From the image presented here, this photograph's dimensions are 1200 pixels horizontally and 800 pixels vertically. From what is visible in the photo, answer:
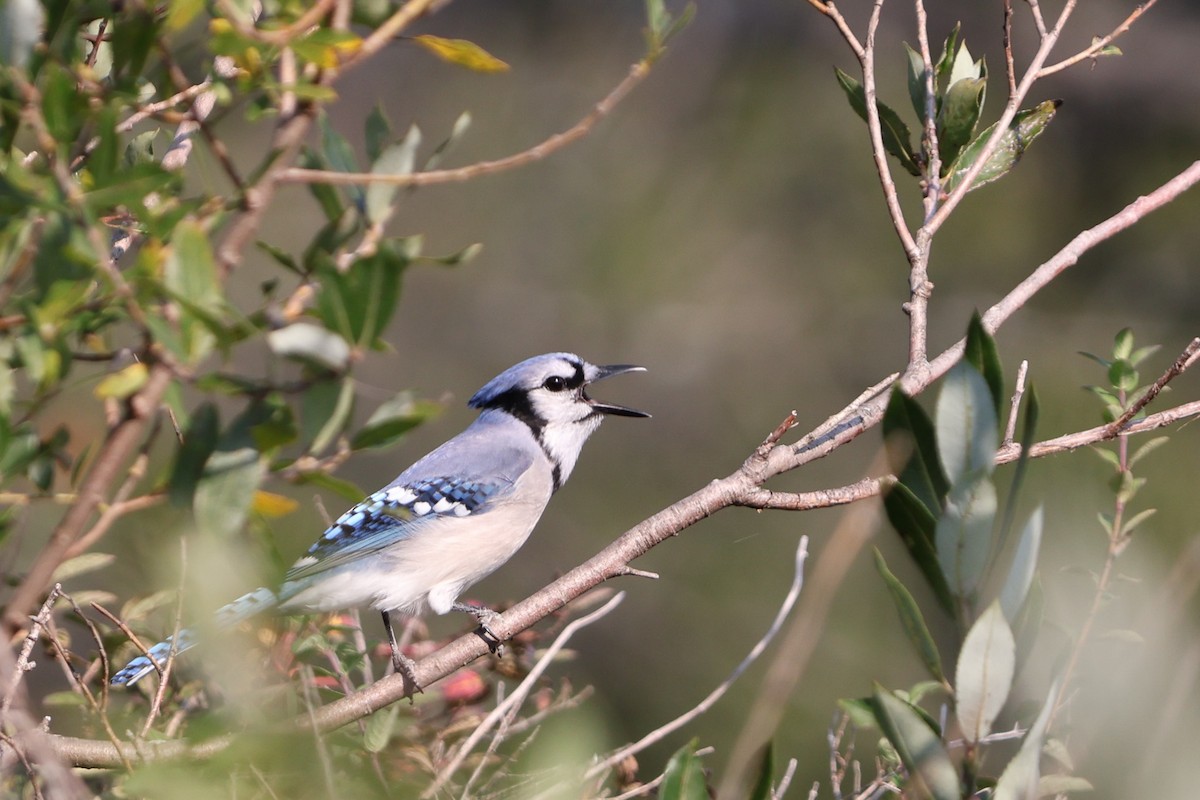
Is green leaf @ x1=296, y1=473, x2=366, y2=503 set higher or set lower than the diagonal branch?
higher

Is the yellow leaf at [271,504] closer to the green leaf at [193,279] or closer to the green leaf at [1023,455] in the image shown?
the green leaf at [193,279]

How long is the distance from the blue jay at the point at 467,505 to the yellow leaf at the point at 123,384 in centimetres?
121

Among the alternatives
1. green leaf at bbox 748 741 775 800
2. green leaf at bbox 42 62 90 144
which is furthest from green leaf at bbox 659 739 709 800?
green leaf at bbox 42 62 90 144

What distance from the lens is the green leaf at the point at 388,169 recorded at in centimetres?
77

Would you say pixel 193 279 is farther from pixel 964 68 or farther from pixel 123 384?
pixel 964 68

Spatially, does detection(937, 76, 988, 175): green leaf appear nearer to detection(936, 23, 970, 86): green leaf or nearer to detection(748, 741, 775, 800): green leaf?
detection(936, 23, 970, 86): green leaf

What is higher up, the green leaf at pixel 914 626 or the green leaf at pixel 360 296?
the green leaf at pixel 360 296

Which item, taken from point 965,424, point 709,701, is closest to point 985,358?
point 965,424

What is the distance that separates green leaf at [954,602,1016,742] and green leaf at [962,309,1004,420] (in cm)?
11

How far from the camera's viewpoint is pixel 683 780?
2.54 feet

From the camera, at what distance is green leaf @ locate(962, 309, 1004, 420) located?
0.66 meters

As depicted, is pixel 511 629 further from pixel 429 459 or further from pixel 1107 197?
pixel 1107 197

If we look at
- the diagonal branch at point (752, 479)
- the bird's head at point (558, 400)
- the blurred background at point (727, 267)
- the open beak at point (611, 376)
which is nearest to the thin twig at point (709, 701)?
the diagonal branch at point (752, 479)

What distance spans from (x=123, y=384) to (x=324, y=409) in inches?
4.1
